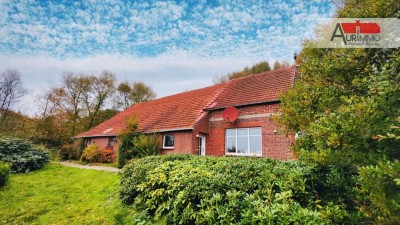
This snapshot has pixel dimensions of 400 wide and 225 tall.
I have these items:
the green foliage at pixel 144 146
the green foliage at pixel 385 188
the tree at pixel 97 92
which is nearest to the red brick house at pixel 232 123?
the green foliage at pixel 144 146

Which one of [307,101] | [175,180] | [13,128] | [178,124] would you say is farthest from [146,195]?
[13,128]

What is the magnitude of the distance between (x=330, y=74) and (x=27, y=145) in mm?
20093

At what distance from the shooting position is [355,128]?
9.84 ft

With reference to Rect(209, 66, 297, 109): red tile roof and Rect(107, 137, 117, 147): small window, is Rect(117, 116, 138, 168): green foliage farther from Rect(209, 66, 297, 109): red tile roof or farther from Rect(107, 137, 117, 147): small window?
Rect(209, 66, 297, 109): red tile roof

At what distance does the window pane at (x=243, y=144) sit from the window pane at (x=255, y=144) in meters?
0.36

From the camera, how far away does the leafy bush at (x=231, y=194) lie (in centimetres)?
344

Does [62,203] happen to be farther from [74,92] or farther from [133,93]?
[133,93]

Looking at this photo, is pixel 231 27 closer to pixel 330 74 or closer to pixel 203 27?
pixel 203 27

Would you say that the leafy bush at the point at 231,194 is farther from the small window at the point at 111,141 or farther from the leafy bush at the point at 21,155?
the small window at the point at 111,141

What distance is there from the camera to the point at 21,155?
47.7ft
